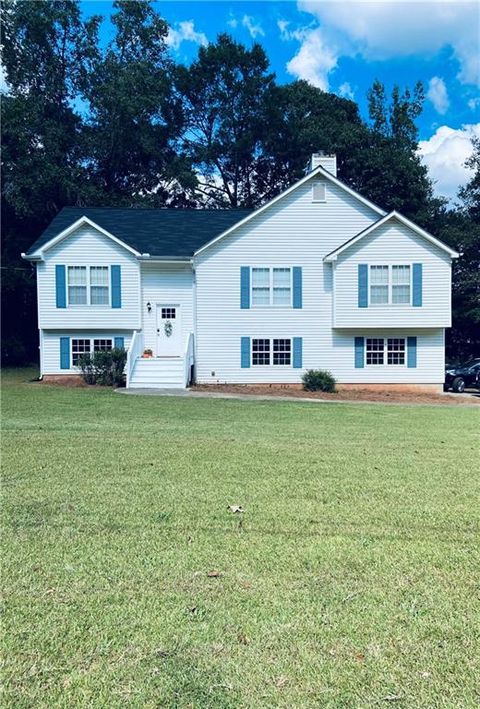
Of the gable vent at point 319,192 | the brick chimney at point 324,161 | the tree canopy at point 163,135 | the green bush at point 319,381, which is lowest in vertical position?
the green bush at point 319,381

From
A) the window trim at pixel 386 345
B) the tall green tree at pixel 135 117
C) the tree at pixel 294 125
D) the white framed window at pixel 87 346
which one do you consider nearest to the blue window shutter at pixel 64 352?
the white framed window at pixel 87 346

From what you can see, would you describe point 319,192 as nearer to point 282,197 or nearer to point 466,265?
point 282,197

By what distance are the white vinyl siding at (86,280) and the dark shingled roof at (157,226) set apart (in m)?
0.89

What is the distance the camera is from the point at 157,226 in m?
22.9

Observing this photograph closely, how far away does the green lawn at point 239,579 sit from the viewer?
7.68ft

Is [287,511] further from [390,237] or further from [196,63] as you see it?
[196,63]

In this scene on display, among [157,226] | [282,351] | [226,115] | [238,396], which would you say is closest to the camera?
[238,396]

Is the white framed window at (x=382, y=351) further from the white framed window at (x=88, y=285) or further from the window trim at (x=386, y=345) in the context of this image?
the white framed window at (x=88, y=285)

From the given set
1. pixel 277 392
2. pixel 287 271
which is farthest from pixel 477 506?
pixel 287 271

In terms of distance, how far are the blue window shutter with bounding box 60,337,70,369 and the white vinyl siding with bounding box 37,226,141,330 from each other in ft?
2.14

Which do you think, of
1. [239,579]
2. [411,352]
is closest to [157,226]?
[411,352]

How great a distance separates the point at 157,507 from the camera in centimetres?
462

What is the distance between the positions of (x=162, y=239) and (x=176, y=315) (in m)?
3.59

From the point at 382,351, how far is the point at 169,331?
8947mm
